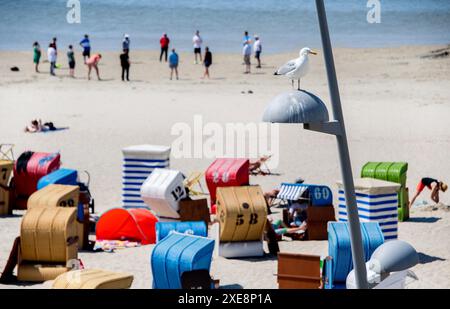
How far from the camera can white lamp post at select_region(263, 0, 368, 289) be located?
23.3ft

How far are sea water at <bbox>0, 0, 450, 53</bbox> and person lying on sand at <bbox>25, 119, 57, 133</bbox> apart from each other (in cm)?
1979

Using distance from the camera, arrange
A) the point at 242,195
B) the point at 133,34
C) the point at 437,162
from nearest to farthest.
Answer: the point at 242,195
the point at 437,162
the point at 133,34

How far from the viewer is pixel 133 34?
5203cm

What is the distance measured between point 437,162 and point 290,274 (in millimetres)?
10367

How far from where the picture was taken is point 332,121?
281 inches

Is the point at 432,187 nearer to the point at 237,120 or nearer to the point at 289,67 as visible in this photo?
the point at 237,120

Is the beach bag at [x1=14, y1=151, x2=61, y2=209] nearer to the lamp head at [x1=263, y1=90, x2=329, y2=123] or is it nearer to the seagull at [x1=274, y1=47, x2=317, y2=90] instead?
the seagull at [x1=274, y1=47, x2=317, y2=90]

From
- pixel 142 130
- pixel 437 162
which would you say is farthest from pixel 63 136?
pixel 437 162

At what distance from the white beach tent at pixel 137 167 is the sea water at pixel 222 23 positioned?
26406mm

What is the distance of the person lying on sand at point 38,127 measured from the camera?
82.8 feet

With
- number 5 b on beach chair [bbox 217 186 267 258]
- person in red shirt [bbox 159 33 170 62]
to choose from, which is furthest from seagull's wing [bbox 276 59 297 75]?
person in red shirt [bbox 159 33 170 62]

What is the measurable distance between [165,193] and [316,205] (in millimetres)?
2298

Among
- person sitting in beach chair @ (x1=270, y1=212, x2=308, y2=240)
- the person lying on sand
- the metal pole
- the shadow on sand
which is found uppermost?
the metal pole
